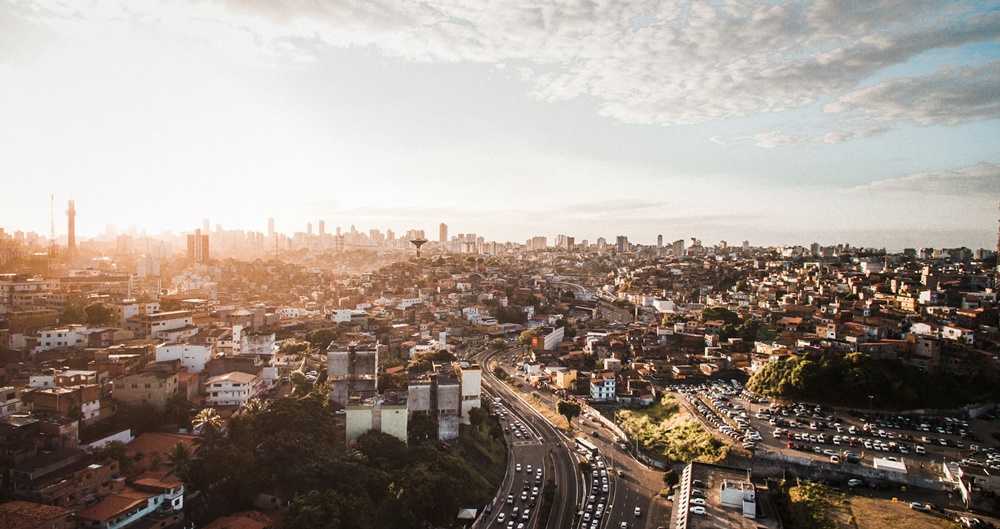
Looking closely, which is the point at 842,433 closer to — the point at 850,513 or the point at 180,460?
the point at 850,513

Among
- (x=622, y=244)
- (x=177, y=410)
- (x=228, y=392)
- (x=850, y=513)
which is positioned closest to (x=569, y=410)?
(x=850, y=513)

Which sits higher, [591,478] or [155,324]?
[155,324]

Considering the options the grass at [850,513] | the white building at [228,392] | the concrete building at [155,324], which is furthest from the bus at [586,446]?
the concrete building at [155,324]

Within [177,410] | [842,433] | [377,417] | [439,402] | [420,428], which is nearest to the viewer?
[177,410]

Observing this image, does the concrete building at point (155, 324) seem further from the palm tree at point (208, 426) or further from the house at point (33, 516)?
the house at point (33, 516)

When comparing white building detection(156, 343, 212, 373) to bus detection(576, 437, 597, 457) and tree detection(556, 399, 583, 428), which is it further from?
bus detection(576, 437, 597, 457)

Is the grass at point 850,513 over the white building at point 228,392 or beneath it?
beneath

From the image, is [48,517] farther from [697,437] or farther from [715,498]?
[697,437]
